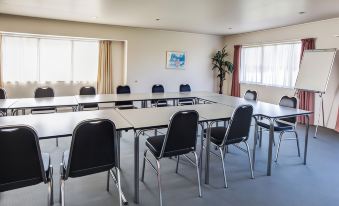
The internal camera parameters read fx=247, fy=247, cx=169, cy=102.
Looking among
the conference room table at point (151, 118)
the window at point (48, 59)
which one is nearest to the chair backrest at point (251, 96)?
the conference room table at point (151, 118)

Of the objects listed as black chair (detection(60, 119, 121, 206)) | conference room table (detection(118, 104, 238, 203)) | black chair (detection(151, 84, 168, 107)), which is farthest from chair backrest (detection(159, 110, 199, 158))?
black chair (detection(151, 84, 168, 107))

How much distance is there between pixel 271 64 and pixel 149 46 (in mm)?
3550

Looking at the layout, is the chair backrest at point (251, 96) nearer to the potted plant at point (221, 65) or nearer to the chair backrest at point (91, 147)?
the chair backrest at point (91, 147)

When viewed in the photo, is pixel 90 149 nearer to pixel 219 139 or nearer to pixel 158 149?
pixel 158 149

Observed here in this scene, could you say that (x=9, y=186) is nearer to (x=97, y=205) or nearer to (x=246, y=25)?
(x=97, y=205)

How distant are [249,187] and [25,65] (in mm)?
6072

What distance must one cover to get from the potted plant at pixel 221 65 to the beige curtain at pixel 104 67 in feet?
11.3

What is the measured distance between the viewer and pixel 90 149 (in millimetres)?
1986

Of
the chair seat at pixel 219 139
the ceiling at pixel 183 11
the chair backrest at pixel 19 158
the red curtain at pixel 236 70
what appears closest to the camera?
the chair backrest at pixel 19 158

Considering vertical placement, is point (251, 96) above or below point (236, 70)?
below

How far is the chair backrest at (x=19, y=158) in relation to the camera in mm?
1678

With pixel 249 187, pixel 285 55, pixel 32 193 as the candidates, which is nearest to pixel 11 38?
pixel 32 193

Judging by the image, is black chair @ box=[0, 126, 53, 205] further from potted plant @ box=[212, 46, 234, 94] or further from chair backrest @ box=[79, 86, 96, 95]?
potted plant @ box=[212, 46, 234, 94]

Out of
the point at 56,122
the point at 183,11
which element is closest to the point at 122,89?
the point at 183,11
